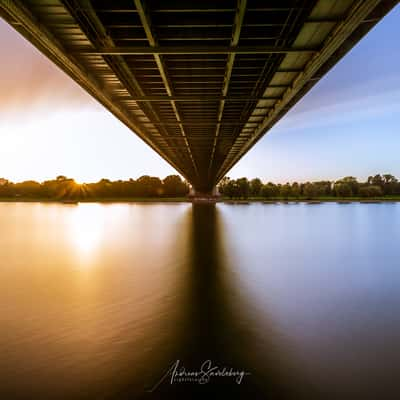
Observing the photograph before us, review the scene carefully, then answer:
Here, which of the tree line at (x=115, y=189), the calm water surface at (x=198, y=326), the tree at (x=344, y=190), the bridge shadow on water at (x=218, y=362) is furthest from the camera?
the tree line at (x=115, y=189)

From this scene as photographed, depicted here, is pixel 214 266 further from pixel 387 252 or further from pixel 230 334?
pixel 387 252

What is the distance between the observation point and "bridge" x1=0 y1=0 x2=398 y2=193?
23.1 ft

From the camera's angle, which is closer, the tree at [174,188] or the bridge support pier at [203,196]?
the bridge support pier at [203,196]

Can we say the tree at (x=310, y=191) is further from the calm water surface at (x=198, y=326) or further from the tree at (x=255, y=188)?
the calm water surface at (x=198, y=326)

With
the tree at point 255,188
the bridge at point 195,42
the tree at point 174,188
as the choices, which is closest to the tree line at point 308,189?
the tree at point 255,188

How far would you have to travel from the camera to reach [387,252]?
1418 centimetres

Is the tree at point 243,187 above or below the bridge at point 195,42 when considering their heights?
below

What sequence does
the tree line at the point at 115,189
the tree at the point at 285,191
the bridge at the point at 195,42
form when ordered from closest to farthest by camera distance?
the bridge at the point at 195,42 < the tree at the point at 285,191 < the tree line at the point at 115,189

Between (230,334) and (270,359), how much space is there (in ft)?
3.06

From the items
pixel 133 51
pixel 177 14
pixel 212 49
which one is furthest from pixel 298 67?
pixel 133 51

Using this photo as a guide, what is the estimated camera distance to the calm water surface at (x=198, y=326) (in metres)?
3.75

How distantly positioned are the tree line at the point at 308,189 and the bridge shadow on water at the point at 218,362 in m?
96.4

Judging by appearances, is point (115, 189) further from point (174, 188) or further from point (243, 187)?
point (243, 187)

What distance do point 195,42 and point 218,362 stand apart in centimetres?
876
